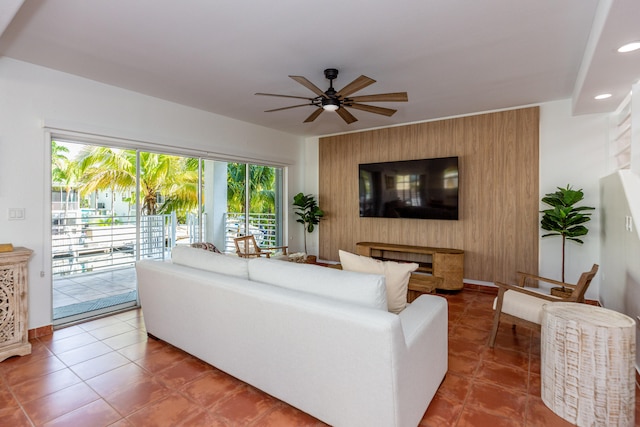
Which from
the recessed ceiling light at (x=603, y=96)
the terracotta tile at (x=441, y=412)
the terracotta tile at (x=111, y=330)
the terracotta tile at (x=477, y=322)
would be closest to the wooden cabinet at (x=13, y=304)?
the terracotta tile at (x=111, y=330)

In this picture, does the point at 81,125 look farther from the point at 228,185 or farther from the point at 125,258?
the point at 228,185

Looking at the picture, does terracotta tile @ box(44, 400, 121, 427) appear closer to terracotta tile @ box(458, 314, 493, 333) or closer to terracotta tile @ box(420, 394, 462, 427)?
terracotta tile @ box(420, 394, 462, 427)

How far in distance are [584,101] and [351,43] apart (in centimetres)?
278

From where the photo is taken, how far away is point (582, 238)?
4.12 meters

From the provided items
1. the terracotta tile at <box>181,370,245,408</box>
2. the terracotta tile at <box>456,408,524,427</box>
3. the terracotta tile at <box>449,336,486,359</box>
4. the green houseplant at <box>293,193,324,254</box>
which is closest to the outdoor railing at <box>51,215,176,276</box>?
the terracotta tile at <box>181,370,245,408</box>

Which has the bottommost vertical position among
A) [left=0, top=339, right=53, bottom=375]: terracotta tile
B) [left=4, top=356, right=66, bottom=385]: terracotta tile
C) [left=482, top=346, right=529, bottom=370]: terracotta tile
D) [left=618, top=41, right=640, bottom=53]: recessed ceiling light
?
[left=4, top=356, right=66, bottom=385]: terracotta tile

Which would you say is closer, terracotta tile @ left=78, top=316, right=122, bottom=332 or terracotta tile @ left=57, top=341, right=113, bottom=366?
terracotta tile @ left=57, top=341, right=113, bottom=366

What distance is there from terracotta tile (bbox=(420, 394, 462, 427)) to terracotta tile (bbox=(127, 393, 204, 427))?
1.39 metres

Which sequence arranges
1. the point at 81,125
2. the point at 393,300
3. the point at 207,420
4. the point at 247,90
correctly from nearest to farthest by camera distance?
the point at 207,420
the point at 393,300
the point at 81,125
the point at 247,90

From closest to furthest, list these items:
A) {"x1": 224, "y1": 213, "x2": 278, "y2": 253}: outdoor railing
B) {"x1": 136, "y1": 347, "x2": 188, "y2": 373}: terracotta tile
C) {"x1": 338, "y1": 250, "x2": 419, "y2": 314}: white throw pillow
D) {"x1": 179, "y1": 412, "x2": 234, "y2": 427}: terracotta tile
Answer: {"x1": 179, "y1": 412, "x2": 234, "y2": 427}: terracotta tile → {"x1": 338, "y1": 250, "x2": 419, "y2": 314}: white throw pillow → {"x1": 136, "y1": 347, "x2": 188, "y2": 373}: terracotta tile → {"x1": 224, "y1": 213, "x2": 278, "y2": 253}: outdoor railing

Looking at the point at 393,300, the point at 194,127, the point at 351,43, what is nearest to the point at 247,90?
the point at 194,127

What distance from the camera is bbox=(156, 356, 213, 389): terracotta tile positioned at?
2.33 metres

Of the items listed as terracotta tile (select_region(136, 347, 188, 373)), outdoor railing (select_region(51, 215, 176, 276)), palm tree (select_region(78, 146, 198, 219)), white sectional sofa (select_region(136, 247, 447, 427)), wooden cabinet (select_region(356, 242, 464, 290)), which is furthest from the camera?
wooden cabinet (select_region(356, 242, 464, 290))

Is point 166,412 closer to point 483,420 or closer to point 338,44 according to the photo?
point 483,420
